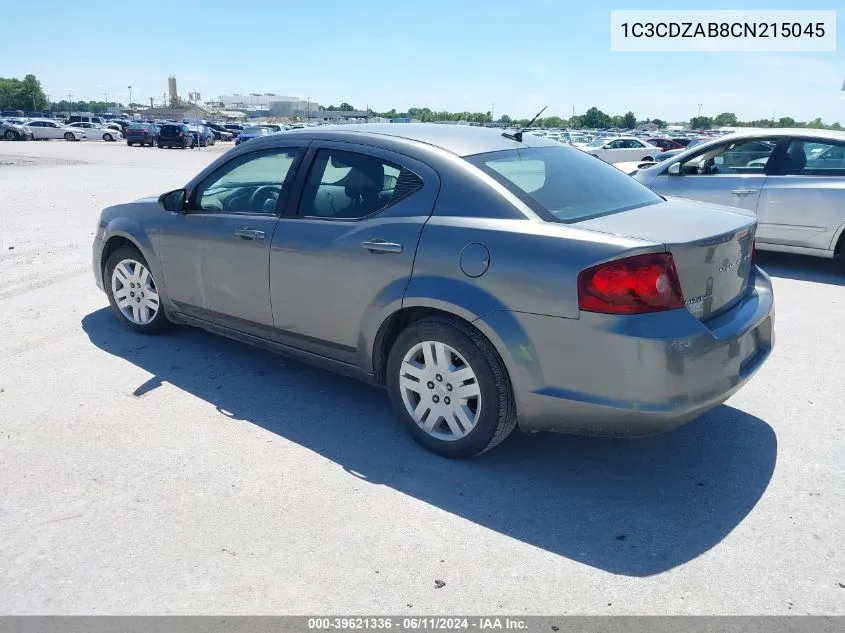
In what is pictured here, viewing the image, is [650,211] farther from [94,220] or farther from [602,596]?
[94,220]

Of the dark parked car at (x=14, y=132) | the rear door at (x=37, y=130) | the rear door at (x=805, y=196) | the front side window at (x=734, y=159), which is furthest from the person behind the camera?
the rear door at (x=37, y=130)

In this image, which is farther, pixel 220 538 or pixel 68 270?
pixel 68 270

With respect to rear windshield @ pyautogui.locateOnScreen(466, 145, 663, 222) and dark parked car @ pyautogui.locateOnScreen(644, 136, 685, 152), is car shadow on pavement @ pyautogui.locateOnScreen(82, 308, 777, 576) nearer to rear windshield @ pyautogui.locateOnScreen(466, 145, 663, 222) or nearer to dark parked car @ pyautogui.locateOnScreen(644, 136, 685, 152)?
rear windshield @ pyautogui.locateOnScreen(466, 145, 663, 222)

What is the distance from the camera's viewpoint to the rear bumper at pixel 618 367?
122 inches

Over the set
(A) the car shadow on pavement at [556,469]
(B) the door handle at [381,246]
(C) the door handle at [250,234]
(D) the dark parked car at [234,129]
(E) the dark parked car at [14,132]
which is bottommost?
(A) the car shadow on pavement at [556,469]

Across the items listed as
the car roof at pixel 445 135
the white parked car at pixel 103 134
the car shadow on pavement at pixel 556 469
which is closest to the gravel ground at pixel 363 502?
the car shadow on pavement at pixel 556 469

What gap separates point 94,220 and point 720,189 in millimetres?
9062

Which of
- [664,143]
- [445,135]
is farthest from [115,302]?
[664,143]

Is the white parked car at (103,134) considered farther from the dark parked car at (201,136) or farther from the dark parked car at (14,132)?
the dark parked car at (201,136)

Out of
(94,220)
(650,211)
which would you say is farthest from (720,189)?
(94,220)

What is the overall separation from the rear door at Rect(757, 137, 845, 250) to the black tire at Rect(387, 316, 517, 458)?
5.77m

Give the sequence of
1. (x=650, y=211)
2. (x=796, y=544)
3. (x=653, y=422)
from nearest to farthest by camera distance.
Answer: (x=796, y=544) < (x=653, y=422) < (x=650, y=211)

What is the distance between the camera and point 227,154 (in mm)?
4848

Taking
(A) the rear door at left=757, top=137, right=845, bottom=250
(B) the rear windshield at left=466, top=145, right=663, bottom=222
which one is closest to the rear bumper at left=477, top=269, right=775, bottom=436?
(B) the rear windshield at left=466, top=145, right=663, bottom=222
